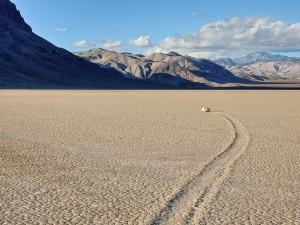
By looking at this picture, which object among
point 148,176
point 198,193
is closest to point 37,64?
point 148,176

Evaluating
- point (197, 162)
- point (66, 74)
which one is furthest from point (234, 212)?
point (66, 74)

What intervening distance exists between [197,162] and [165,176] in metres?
1.79

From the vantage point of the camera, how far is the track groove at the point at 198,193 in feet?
24.1

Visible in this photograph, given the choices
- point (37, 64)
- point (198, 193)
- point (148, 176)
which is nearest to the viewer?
point (198, 193)

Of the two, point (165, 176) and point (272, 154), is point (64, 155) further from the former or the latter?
point (272, 154)

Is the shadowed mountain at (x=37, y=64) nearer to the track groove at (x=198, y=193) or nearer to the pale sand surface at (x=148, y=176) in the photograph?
the pale sand surface at (x=148, y=176)

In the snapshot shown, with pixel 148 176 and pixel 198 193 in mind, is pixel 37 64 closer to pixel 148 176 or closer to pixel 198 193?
pixel 148 176

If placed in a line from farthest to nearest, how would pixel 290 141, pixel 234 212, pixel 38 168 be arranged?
pixel 290 141, pixel 38 168, pixel 234 212

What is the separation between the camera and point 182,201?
325 inches

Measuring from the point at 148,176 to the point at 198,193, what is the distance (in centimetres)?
190

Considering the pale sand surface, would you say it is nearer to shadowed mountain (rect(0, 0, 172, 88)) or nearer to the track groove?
the track groove

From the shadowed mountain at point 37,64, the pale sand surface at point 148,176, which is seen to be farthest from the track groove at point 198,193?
the shadowed mountain at point 37,64

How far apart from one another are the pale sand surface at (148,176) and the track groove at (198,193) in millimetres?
16

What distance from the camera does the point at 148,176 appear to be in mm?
10508
